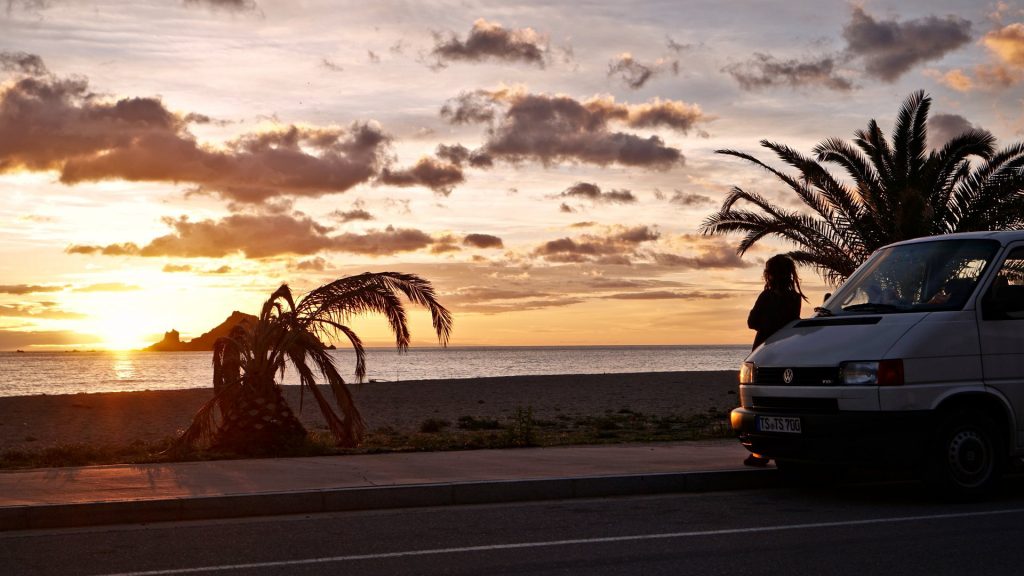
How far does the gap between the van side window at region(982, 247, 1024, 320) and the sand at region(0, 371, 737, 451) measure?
57.0 feet

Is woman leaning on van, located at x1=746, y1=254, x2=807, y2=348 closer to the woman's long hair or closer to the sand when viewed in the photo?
the woman's long hair

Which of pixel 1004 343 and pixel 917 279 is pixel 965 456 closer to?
pixel 1004 343

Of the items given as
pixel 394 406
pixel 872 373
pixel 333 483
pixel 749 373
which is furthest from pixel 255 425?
pixel 394 406

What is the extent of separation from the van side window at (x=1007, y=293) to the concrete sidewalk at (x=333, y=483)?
110 inches

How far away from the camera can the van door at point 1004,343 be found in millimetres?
9438

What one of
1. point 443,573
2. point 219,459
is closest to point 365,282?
point 219,459

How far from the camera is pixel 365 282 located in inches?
607

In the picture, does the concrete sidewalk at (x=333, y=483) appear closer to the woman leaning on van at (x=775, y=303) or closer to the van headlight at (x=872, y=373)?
the woman leaning on van at (x=775, y=303)

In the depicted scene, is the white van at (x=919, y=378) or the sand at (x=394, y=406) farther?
the sand at (x=394, y=406)

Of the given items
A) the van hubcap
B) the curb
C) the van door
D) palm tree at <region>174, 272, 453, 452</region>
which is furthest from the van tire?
palm tree at <region>174, 272, 453, 452</region>

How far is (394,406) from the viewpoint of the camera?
123 ft

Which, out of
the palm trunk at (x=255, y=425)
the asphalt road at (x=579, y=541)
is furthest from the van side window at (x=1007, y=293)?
the palm trunk at (x=255, y=425)

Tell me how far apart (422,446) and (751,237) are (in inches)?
405

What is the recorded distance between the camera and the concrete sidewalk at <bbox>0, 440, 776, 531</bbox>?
9.02 meters
